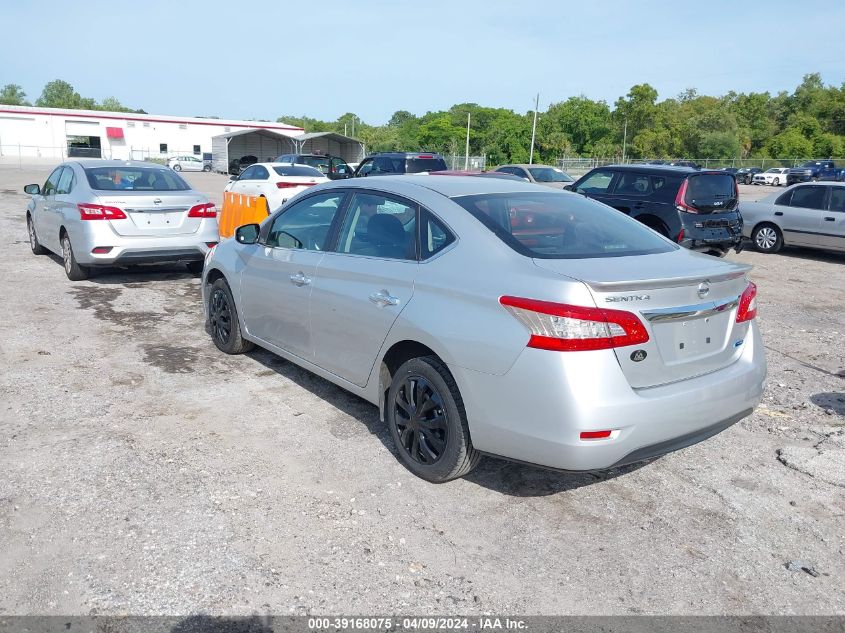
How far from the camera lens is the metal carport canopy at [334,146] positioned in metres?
54.8

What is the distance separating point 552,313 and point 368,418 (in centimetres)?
209

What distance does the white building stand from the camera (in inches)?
2345

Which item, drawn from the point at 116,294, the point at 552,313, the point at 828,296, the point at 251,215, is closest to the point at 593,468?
the point at 552,313

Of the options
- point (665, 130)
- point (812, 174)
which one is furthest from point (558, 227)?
point (665, 130)

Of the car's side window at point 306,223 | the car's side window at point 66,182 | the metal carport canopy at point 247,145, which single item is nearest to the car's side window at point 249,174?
the car's side window at point 66,182

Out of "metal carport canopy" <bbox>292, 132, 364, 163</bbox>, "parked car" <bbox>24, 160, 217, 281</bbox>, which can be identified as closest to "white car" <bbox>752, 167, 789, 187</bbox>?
"metal carport canopy" <bbox>292, 132, 364, 163</bbox>

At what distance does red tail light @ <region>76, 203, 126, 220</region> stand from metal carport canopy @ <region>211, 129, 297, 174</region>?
4449 centimetres

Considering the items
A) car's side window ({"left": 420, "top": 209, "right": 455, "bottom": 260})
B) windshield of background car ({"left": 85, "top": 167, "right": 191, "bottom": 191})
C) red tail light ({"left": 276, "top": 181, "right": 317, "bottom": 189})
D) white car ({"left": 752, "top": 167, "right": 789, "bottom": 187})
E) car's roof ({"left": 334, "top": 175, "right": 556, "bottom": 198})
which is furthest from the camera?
white car ({"left": 752, "top": 167, "right": 789, "bottom": 187})

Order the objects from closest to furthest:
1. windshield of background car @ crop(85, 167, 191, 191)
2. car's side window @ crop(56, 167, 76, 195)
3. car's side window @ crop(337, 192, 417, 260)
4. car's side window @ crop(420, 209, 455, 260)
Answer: car's side window @ crop(420, 209, 455, 260)
car's side window @ crop(337, 192, 417, 260)
windshield of background car @ crop(85, 167, 191, 191)
car's side window @ crop(56, 167, 76, 195)

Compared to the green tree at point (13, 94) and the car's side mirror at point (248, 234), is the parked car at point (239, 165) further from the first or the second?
the green tree at point (13, 94)

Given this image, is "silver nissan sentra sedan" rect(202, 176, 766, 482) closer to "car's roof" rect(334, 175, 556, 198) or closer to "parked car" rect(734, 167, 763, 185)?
"car's roof" rect(334, 175, 556, 198)

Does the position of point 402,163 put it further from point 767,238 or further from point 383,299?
point 383,299

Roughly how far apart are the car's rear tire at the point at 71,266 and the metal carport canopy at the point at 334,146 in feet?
150

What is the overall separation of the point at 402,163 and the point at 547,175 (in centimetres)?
767
